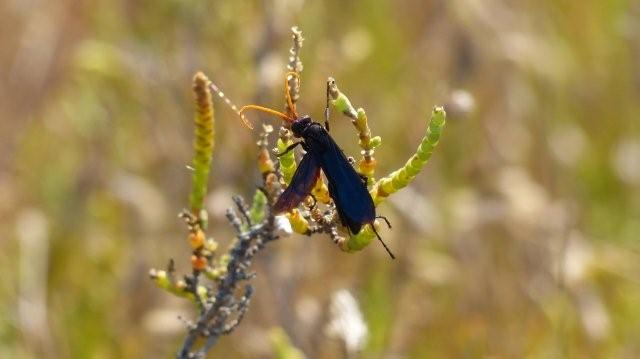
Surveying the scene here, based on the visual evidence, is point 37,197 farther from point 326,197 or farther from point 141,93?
point 326,197

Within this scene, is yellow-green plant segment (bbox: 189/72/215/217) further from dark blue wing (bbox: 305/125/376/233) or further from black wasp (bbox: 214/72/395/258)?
dark blue wing (bbox: 305/125/376/233)

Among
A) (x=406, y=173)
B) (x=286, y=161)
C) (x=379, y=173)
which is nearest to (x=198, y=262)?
(x=286, y=161)

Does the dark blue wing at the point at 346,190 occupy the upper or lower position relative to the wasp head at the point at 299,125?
lower

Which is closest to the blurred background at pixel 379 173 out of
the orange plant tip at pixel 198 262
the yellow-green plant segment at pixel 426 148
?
the orange plant tip at pixel 198 262

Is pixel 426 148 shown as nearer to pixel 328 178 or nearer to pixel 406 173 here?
pixel 406 173

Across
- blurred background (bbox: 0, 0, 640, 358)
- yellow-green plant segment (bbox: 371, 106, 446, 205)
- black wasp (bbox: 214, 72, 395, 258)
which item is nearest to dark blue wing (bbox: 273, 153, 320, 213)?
black wasp (bbox: 214, 72, 395, 258)

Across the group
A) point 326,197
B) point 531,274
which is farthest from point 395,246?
point 326,197

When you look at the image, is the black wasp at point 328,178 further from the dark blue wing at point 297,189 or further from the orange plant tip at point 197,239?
the orange plant tip at point 197,239
